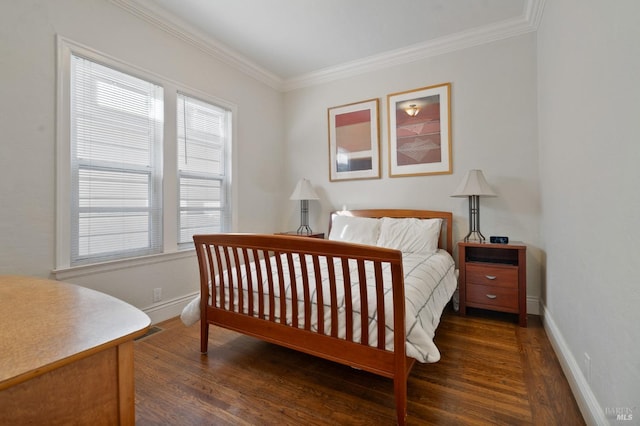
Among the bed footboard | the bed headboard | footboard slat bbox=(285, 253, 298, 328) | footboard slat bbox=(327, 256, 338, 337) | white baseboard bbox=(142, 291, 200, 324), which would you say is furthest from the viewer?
the bed headboard

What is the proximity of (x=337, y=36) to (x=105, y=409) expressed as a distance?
3.38m

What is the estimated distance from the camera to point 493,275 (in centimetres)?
267

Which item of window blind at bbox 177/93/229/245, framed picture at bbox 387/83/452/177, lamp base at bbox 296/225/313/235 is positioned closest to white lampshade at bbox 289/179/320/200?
lamp base at bbox 296/225/313/235

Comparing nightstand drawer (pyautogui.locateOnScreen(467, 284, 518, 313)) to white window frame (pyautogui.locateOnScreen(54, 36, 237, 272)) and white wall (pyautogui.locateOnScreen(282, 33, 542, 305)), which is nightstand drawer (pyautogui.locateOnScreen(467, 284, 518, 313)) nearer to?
white wall (pyautogui.locateOnScreen(282, 33, 542, 305))

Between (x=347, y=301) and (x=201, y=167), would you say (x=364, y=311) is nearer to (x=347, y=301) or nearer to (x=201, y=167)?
(x=347, y=301)

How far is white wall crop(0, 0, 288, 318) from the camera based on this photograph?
6.20 ft

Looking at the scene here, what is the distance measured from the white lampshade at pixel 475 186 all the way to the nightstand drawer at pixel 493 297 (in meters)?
0.86

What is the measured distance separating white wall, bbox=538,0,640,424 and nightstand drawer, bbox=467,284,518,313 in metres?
0.42

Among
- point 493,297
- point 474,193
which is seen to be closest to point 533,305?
point 493,297

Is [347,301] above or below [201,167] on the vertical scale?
below

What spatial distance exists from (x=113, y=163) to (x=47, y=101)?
56 cm

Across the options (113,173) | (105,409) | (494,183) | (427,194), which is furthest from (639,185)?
(113,173)

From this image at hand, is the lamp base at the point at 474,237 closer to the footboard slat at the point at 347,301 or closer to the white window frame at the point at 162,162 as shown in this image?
the footboard slat at the point at 347,301

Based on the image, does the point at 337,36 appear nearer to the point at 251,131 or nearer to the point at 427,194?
the point at 251,131
